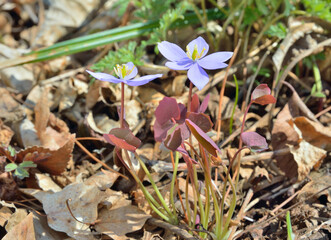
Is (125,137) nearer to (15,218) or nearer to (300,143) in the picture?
(15,218)

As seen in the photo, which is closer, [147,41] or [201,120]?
[201,120]

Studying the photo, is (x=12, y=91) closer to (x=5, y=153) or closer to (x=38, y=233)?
(x=5, y=153)

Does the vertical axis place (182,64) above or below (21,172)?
above

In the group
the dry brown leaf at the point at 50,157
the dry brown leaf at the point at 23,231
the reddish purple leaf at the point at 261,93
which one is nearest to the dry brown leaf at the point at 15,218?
the dry brown leaf at the point at 23,231

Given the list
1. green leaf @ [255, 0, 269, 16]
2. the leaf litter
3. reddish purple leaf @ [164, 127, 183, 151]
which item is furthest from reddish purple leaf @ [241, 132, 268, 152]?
green leaf @ [255, 0, 269, 16]

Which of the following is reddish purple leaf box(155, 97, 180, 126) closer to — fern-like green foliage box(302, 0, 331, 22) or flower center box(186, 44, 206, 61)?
flower center box(186, 44, 206, 61)

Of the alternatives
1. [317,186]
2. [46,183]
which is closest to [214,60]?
[317,186]
